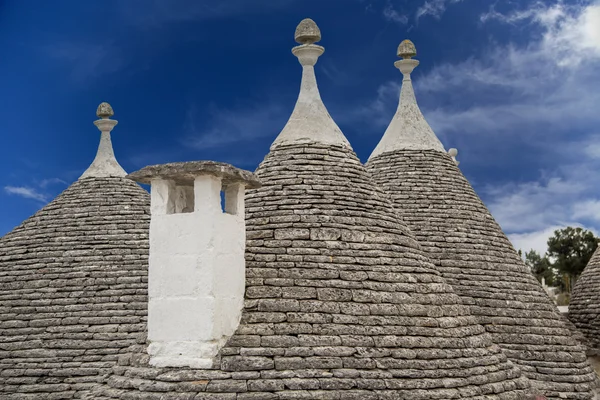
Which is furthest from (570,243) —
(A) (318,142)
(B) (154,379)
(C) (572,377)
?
(B) (154,379)

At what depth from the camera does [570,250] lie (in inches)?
1844

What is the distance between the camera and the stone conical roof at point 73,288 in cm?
1312

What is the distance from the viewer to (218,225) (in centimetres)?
923

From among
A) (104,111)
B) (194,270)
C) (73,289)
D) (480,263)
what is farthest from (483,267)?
(104,111)

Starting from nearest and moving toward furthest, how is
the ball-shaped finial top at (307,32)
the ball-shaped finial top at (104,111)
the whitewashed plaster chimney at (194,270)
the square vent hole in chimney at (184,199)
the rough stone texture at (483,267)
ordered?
the whitewashed plaster chimney at (194,270), the square vent hole in chimney at (184,199), the ball-shaped finial top at (307,32), the rough stone texture at (483,267), the ball-shaped finial top at (104,111)

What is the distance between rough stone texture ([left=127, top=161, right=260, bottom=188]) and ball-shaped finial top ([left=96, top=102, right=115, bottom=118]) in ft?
25.5

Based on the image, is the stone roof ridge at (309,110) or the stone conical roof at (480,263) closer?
the stone roof ridge at (309,110)

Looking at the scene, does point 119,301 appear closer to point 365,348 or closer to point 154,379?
point 154,379

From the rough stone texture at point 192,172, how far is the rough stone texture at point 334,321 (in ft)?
3.09

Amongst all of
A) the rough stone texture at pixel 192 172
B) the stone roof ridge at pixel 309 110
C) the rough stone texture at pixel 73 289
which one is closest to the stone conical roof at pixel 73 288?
the rough stone texture at pixel 73 289

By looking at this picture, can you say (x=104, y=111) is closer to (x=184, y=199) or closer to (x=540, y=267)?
(x=184, y=199)

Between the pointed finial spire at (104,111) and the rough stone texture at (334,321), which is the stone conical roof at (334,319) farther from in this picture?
the pointed finial spire at (104,111)

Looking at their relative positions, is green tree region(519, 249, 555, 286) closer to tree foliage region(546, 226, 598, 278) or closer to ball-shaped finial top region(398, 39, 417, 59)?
tree foliage region(546, 226, 598, 278)

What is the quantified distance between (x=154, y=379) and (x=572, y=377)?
274 inches
